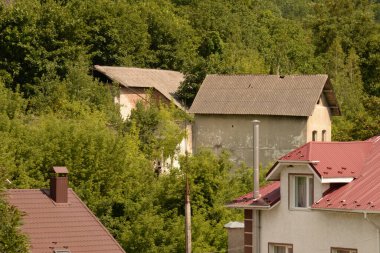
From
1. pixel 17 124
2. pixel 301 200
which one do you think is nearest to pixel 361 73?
pixel 17 124

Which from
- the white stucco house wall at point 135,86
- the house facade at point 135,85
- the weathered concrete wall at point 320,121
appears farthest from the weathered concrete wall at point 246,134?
the house facade at point 135,85

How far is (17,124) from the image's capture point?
51.4 meters

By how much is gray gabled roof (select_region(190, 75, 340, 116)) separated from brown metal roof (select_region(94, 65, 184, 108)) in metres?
2.55

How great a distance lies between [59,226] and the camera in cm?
3738

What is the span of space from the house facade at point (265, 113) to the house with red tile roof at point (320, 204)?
95.7 feet

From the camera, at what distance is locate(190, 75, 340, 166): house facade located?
203ft

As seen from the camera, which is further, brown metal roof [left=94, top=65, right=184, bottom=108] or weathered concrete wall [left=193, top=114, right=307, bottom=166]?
brown metal roof [left=94, top=65, right=184, bottom=108]

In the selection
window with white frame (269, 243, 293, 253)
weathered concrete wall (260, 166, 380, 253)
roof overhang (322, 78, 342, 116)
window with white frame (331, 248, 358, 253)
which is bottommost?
window with white frame (331, 248, 358, 253)

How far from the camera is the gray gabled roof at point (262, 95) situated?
204ft

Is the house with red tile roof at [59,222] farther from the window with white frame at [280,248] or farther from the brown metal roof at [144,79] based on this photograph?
the brown metal roof at [144,79]

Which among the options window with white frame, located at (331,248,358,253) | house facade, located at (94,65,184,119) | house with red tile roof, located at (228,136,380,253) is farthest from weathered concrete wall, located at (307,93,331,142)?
window with white frame, located at (331,248,358,253)

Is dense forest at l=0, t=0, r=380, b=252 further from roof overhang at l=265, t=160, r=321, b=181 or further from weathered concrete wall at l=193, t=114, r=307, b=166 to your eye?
roof overhang at l=265, t=160, r=321, b=181

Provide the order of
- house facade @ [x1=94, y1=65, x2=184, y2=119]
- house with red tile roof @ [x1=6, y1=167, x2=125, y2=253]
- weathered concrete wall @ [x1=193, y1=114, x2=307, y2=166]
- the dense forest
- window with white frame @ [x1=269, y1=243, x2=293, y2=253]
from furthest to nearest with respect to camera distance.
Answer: house facade @ [x1=94, y1=65, x2=184, y2=119]
weathered concrete wall @ [x1=193, y1=114, x2=307, y2=166]
the dense forest
house with red tile roof @ [x1=6, y1=167, x2=125, y2=253]
window with white frame @ [x1=269, y1=243, x2=293, y2=253]

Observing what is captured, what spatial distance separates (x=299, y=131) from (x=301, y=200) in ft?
101
